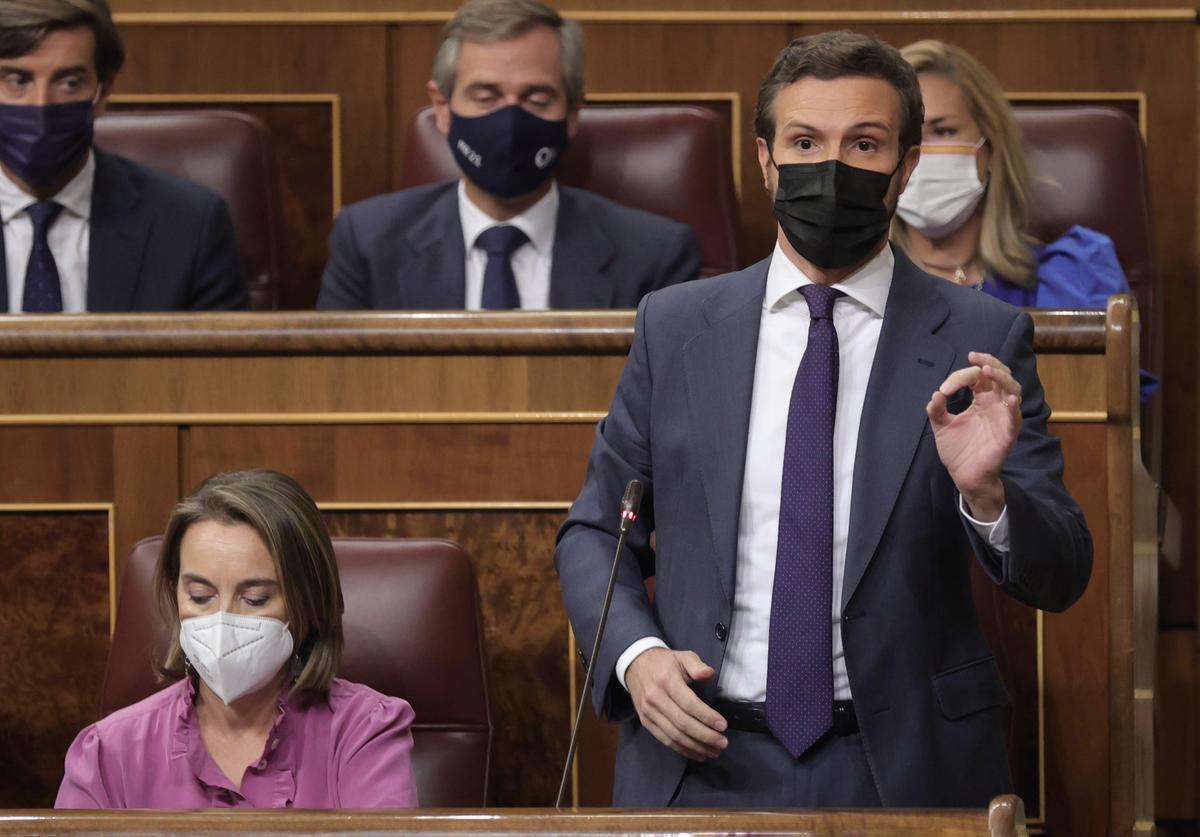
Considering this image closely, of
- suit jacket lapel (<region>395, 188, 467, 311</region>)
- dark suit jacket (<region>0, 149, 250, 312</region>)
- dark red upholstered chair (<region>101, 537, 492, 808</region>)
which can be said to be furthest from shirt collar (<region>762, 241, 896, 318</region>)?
dark suit jacket (<region>0, 149, 250, 312</region>)

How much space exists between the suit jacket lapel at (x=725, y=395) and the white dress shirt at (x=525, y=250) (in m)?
0.75

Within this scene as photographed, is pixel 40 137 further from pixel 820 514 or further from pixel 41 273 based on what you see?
pixel 820 514

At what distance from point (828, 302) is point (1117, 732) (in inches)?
17.8

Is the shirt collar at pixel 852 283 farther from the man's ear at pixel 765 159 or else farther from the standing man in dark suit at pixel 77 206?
the standing man in dark suit at pixel 77 206

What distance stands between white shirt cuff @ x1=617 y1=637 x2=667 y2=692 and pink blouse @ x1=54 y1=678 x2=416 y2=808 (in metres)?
0.19

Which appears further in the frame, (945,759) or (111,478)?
(111,478)

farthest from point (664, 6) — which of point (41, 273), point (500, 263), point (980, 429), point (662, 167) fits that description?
point (980, 429)

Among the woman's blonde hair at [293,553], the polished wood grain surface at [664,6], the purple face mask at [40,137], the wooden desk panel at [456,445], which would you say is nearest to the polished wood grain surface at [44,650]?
the wooden desk panel at [456,445]

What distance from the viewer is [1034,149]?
1.94 m

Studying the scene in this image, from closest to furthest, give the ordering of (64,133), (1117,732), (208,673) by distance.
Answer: (208,673) → (1117,732) → (64,133)

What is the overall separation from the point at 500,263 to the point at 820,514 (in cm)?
84

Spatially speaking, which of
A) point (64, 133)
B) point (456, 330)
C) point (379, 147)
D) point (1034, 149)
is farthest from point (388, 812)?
point (379, 147)

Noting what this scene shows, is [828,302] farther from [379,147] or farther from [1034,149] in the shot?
[379,147]

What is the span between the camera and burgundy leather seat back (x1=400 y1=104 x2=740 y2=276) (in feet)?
6.40
